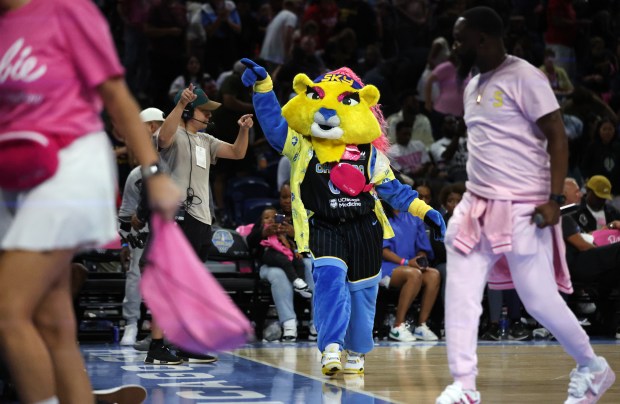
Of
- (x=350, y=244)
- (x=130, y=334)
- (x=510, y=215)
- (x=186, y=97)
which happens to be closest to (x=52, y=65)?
(x=510, y=215)

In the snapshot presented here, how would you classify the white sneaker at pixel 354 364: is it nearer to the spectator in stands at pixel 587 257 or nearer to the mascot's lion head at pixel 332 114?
the mascot's lion head at pixel 332 114

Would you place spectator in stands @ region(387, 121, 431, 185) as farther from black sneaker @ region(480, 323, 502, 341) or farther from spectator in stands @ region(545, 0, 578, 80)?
spectator in stands @ region(545, 0, 578, 80)

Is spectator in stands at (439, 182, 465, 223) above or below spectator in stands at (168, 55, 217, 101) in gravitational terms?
below

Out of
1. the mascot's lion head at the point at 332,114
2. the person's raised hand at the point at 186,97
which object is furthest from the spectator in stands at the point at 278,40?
the mascot's lion head at the point at 332,114

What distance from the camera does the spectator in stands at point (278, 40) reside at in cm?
1524

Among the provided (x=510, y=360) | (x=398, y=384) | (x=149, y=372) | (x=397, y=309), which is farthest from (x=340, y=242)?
(x=397, y=309)

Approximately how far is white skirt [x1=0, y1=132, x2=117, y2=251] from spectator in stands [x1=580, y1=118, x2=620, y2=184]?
439 inches

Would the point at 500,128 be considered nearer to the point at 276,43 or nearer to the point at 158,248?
the point at 158,248

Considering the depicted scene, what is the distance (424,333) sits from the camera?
11.1 m

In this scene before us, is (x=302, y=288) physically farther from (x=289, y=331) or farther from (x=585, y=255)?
(x=585, y=255)

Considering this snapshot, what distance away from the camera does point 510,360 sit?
28.9 feet

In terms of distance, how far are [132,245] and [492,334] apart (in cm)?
375

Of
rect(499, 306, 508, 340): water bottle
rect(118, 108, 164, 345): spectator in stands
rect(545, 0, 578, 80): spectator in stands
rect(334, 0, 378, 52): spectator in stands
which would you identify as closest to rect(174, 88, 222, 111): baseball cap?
rect(118, 108, 164, 345): spectator in stands

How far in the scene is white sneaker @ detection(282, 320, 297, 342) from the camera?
10633 mm
